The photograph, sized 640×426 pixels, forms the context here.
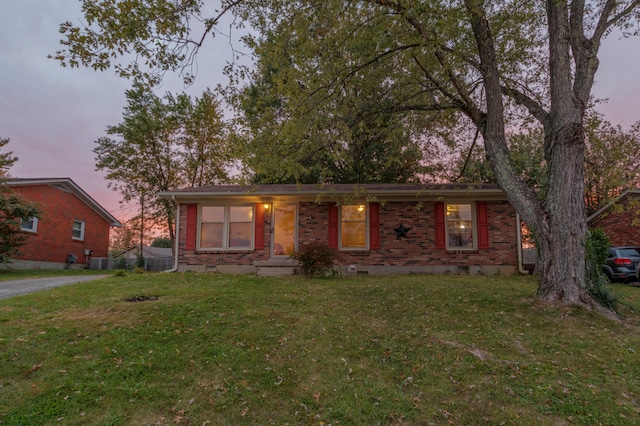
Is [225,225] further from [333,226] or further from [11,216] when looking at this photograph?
[11,216]

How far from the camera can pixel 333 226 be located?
35.8ft

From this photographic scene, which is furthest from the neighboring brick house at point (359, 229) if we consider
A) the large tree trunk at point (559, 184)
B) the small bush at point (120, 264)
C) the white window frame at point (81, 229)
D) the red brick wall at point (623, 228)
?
the white window frame at point (81, 229)

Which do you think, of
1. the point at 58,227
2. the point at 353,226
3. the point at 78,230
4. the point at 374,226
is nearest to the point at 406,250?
the point at 374,226

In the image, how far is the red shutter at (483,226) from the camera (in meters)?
10.5

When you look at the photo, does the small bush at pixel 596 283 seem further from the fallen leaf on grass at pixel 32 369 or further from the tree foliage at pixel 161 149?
the tree foliage at pixel 161 149

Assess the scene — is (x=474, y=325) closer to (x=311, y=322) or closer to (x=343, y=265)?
(x=311, y=322)

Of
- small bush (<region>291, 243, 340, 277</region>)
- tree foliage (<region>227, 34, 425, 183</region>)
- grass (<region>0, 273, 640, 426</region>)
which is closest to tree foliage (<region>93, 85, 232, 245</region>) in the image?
small bush (<region>291, 243, 340, 277</region>)

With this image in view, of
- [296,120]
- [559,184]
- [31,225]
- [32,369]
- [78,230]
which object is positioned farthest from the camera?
[78,230]

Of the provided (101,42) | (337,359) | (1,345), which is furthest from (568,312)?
(101,42)

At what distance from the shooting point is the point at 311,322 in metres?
4.91

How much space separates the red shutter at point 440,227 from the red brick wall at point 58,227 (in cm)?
1592

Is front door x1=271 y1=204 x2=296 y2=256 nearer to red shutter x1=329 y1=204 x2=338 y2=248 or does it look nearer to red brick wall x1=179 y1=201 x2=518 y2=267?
red brick wall x1=179 y1=201 x2=518 y2=267

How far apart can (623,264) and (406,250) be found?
280 inches

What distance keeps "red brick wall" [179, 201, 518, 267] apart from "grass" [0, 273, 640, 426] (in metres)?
4.87
